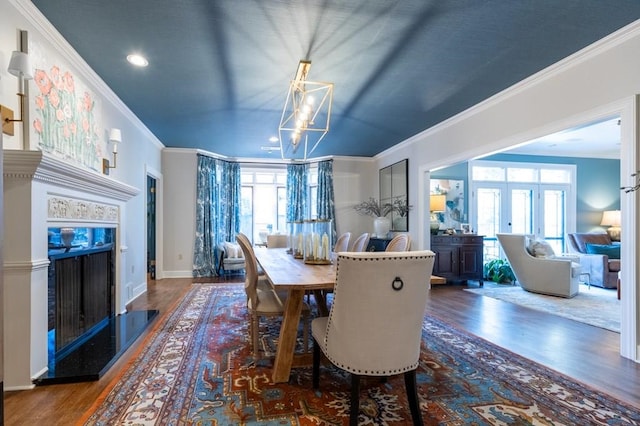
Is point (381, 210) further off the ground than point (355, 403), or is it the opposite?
point (381, 210)

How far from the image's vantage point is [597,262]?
5.48 metres

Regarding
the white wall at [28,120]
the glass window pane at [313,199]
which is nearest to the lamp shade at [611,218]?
the glass window pane at [313,199]

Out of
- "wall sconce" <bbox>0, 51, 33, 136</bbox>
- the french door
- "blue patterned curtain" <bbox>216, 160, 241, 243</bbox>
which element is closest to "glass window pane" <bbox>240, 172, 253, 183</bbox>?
"blue patterned curtain" <bbox>216, 160, 241, 243</bbox>

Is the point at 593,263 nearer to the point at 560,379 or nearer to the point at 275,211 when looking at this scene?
the point at 560,379

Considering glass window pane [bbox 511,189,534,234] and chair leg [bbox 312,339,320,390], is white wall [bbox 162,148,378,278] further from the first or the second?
glass window pane [bbox 511,189,534,234]

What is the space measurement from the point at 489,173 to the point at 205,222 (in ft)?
19.1

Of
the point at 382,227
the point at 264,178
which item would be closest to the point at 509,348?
the point at 382,227

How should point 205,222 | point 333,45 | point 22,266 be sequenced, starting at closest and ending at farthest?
point 22,266 → point 333,45 → point 205,222

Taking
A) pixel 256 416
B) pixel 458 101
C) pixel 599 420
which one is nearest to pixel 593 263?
pixel 458 101

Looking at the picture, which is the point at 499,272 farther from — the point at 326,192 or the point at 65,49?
the point at 65,49

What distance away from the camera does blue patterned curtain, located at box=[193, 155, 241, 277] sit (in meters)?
6.60

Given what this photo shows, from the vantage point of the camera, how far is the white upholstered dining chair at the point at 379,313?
148 centimetres

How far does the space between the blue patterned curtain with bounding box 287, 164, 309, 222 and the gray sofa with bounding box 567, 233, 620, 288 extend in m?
5.21

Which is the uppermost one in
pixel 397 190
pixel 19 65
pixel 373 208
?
pixel 19 65
